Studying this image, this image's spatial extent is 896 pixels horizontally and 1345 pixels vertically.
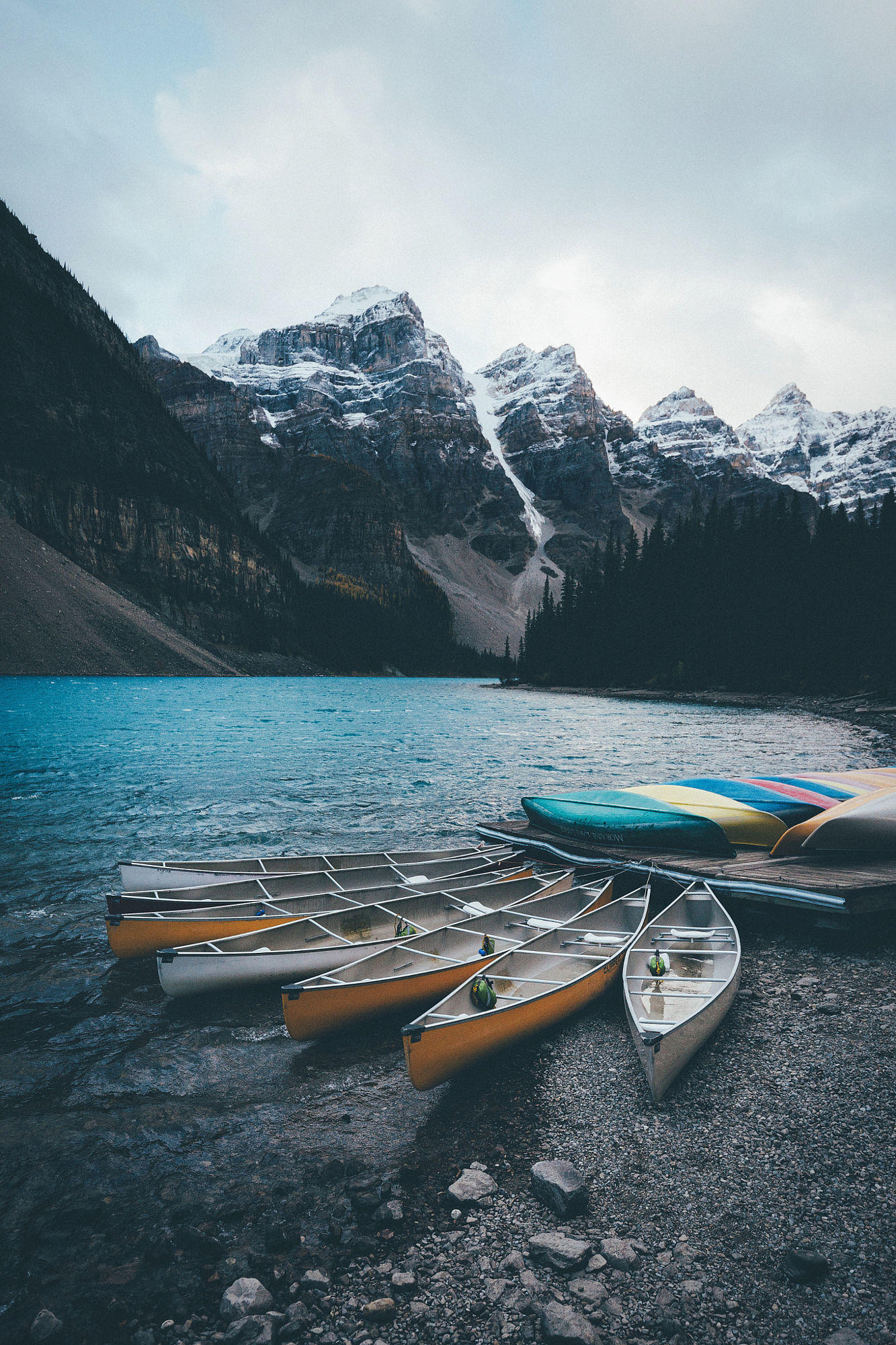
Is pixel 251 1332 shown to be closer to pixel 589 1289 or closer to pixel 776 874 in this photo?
pixel 589 1289

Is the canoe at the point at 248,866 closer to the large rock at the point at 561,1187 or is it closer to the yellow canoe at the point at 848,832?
the yellow canoe at the point at 848,832

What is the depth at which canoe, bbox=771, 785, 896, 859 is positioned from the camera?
1091 centimetres

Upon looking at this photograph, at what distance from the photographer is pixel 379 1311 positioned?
3.91 metres

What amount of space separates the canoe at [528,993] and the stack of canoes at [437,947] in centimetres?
2

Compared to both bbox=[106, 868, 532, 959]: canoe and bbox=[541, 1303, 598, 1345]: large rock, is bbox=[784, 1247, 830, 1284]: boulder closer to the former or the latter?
bbox=[541, 1303, 598, 1345]: large rock

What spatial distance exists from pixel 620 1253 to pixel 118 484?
6229 inches

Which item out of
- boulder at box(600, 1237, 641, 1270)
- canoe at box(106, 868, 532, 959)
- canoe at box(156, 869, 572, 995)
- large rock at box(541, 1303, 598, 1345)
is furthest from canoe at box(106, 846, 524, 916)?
large rock at box(541, 1303, 598, 1345)

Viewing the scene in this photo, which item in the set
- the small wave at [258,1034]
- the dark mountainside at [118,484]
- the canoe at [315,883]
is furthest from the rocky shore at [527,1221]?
the dark mountainside at [118,484]

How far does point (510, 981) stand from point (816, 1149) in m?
3.39

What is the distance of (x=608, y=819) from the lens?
42.4 feet

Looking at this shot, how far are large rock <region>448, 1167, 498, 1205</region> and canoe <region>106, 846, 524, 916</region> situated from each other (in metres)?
5.19

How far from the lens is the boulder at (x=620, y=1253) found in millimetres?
4164

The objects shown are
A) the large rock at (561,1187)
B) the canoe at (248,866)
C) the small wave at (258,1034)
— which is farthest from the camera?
the canoe at (248,866)

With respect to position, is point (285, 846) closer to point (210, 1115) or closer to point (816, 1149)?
point (210, 1115)
